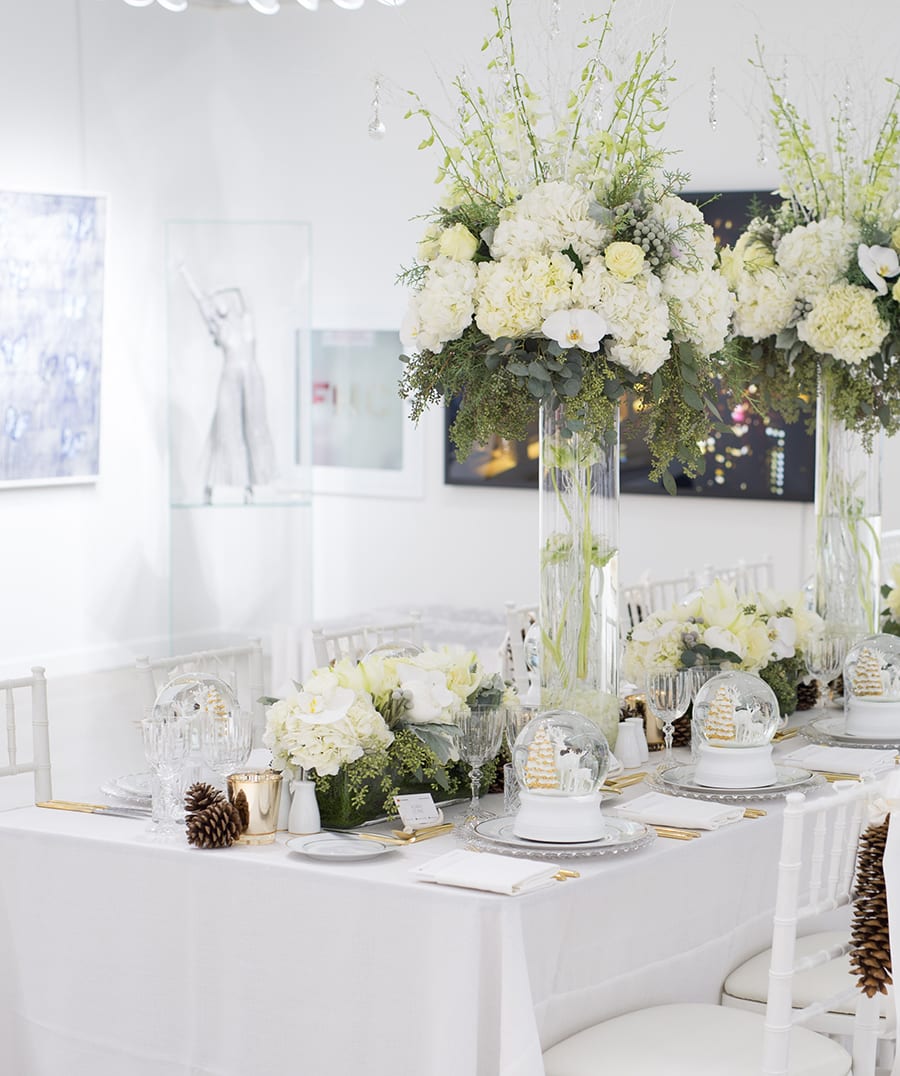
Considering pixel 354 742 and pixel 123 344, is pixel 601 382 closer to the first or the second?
pixel 354 742

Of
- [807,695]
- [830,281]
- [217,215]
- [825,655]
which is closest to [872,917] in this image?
[825,655]

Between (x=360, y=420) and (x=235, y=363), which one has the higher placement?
(x=235, y=363)

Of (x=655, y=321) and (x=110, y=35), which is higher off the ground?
(x=110, y=35)

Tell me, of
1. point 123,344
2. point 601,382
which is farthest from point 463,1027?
point 123,344

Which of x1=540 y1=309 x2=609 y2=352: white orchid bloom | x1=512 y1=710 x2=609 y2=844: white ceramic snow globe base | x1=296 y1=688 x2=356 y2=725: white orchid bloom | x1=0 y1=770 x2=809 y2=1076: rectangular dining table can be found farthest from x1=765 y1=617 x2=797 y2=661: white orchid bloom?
x1=296 y1=688 x2=356 y2=725: white orchid bloom

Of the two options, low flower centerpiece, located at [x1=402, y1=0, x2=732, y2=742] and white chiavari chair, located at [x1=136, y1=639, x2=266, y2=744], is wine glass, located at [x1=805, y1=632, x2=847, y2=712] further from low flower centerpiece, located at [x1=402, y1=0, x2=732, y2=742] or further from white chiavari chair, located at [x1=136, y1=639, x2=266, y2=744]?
white chiavari chair, located at [x1=136, y1=639, x2=266, y2=744]

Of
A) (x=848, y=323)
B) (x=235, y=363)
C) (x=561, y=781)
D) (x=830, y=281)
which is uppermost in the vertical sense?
(x=235, y=363)

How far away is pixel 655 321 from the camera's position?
2.91 m

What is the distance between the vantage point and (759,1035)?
2.46 m

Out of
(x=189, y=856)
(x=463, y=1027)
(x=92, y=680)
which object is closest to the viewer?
(x=463, y=1027)

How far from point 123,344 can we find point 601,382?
19.6 feet

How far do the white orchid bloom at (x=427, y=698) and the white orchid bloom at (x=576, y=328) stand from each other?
0.64m

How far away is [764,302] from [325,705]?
1.79m

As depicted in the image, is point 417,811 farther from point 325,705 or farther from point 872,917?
point 872,917
